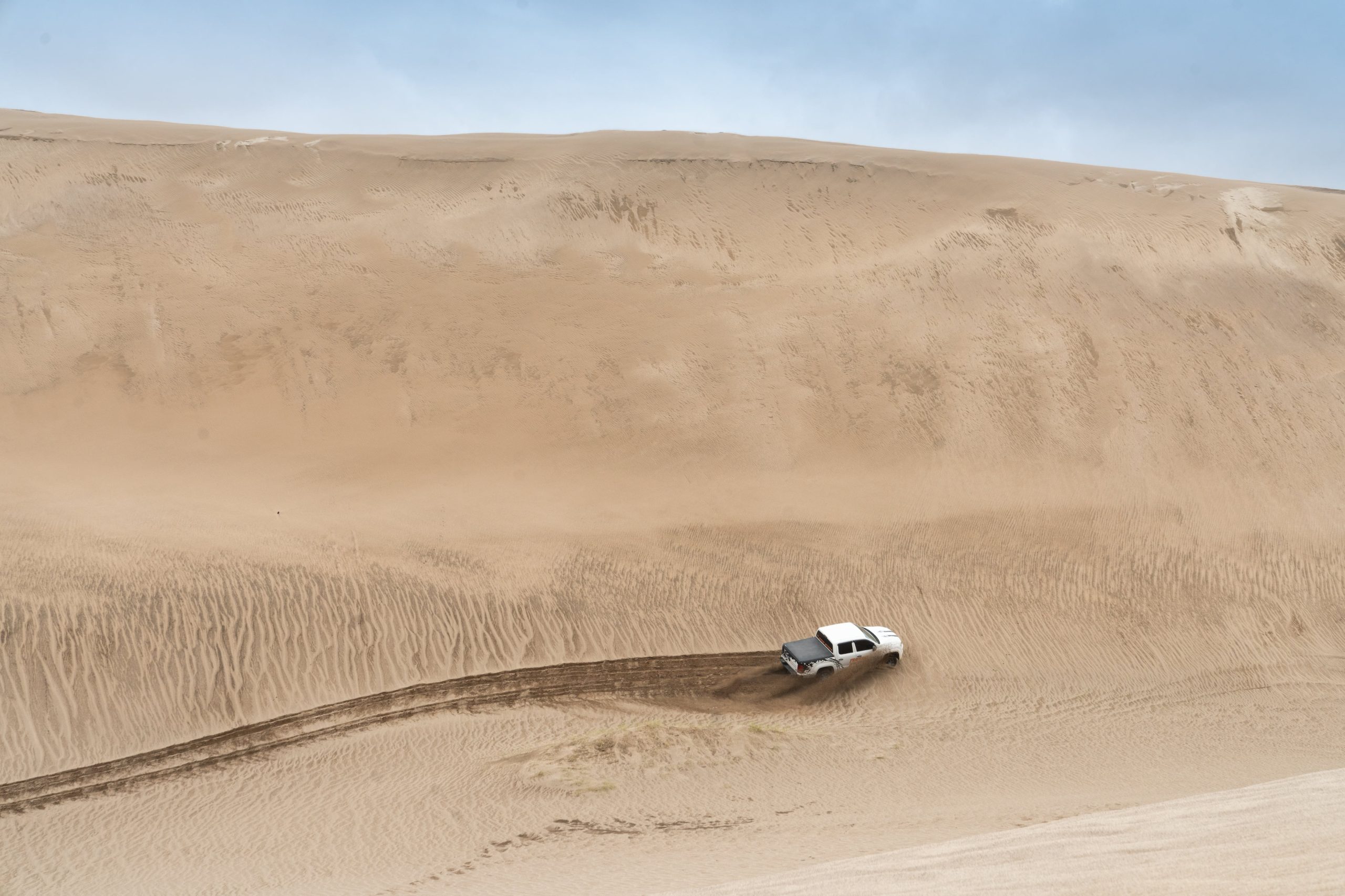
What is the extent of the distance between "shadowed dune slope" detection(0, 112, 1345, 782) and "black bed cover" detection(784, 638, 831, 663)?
81 centimetres

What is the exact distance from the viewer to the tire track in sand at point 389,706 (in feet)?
41.7

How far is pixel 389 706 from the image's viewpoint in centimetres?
A: 1442

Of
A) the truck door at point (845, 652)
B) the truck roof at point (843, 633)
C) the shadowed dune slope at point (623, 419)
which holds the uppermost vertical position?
the shadowed dune slope at point (623, 419)

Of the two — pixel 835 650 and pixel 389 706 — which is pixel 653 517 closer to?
pixel 835 650

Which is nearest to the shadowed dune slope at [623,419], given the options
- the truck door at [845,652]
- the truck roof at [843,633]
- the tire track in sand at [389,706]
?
the tire track in sand at [389,706]

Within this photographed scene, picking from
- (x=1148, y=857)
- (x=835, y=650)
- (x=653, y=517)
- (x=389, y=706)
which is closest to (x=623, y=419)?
(x=653, y=517)

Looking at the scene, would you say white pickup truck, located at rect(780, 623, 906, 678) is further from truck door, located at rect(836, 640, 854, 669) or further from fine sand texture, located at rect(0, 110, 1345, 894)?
fine sand texture, located at rect(0, 110, 1345, 894)

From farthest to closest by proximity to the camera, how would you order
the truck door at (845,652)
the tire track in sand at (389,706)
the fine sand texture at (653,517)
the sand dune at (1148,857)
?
the truck door at (845,652)
the tire track in sand at (389,706)
the fine sand texture at (653,517)
the sand dune at (1148,857)

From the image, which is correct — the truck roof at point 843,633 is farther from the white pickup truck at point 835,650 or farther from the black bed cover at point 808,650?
the black bed cover at point 808,650

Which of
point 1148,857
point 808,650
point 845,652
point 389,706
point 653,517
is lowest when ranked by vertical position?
point 1148,857

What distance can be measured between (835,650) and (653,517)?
4706mm

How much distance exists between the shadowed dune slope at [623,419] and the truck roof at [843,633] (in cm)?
104

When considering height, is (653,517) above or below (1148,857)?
above

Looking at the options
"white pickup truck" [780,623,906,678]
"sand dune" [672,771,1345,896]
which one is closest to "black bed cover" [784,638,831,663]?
"white pickup truck" [780,623,906,678]
